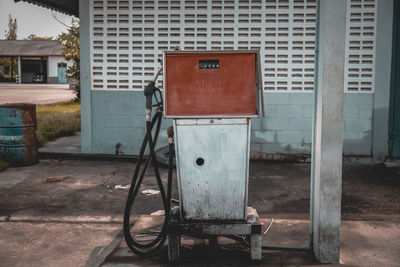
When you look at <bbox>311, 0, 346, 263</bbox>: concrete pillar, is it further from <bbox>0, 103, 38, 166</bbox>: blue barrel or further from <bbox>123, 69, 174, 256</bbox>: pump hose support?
<bbox>0, 103, 38, 166</bbox>: blue barrel

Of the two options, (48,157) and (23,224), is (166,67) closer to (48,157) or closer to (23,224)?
(23,224)

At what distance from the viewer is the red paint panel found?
396 centimetres

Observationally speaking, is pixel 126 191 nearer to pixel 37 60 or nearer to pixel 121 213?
pixel 121 213

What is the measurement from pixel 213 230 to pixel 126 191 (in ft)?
10.2

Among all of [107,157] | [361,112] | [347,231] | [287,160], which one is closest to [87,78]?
[107,157]

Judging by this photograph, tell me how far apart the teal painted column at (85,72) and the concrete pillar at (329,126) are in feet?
19.5

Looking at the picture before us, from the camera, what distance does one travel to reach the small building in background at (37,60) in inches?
2112

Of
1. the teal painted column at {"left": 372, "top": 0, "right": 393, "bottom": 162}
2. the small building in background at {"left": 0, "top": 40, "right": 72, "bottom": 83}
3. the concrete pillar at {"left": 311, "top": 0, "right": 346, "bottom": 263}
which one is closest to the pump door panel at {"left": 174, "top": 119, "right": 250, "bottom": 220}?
the concrete pillar at {"left": 311, "top": 0, "right": 346, "bottom": 263}

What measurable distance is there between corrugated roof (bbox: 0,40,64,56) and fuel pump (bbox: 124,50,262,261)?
51095 mm

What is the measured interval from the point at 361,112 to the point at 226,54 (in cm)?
552

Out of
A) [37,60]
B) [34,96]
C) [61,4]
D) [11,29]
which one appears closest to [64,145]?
[61,4]

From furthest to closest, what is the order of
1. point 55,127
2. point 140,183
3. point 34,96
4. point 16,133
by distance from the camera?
point 34,96
point 55,127
point 16,133
point 140,183

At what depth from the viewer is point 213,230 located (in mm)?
4047

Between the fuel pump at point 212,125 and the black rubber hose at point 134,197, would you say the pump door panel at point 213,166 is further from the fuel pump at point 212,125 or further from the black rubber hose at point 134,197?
the black rubber hose at point 134,197
